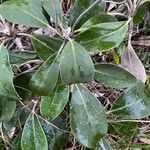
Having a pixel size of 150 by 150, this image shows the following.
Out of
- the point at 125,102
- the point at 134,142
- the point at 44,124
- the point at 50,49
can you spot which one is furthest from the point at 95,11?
the point at 134,142

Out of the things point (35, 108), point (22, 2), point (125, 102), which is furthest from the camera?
point (35, 108)

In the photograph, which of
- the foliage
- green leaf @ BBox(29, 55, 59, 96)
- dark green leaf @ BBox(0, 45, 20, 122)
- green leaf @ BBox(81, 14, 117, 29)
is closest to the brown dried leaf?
the foliage

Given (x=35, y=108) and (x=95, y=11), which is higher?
(x=95, y=11)

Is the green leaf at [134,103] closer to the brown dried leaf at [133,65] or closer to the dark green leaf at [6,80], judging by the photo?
the brown dried leaf at [133,65]

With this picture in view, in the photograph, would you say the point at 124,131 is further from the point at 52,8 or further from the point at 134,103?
the point at 52,8

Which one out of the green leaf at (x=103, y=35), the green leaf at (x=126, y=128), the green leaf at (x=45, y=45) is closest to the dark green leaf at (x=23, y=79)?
the green leaf at (x=45, y=45)

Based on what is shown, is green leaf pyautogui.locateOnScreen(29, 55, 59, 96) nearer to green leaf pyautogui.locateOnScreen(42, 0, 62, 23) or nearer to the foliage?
the foliage

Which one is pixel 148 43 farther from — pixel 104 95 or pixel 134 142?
pixel 134 142
